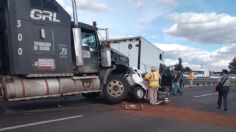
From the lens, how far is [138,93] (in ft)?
53.7

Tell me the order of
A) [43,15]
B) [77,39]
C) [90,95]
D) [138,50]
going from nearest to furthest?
[43,15] → [77,39] → [90,95] → [138,50]

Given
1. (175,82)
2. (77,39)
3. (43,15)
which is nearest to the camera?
(43,15)

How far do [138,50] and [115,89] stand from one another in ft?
22.9

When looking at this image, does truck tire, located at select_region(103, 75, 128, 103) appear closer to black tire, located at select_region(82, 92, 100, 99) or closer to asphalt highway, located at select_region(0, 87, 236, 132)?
asphalt highway, located at select_region(0, 87, 236, 132)

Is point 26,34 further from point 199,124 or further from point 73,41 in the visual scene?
point 199,124

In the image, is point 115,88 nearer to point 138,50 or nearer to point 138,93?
point 138,93

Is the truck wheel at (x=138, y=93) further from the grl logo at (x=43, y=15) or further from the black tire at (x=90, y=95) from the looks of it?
the grl logo at (x=43, y=15)

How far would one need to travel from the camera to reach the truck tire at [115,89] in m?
14.9

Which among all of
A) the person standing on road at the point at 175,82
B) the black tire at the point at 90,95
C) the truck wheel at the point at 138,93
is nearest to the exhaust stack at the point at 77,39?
the black tire at the point at 90,95

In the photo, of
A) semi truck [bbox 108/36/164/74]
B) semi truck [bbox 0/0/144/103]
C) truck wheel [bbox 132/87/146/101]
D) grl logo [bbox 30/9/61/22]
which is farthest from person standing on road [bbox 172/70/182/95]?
grl logo [bbox 30/9/61/22]

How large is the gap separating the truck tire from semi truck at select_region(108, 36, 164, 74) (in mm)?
6459

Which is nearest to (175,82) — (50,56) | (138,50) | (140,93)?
(138,50)

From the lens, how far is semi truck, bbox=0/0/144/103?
11875 millimetres

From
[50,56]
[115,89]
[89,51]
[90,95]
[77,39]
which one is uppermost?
[77,39]
